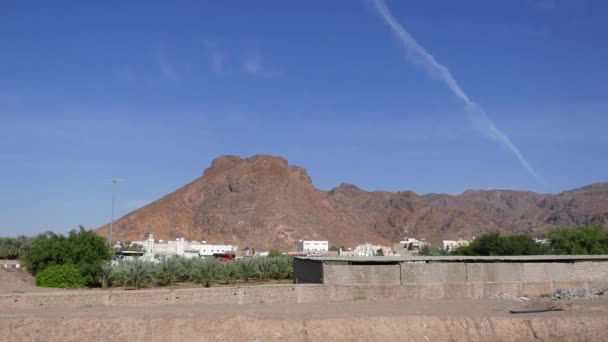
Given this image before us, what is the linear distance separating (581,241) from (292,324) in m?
36.5

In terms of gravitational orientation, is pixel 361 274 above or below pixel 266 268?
above

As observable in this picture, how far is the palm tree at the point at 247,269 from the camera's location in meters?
38.7

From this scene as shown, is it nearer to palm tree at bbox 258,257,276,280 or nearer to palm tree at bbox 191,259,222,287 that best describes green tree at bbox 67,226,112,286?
palm tree at bbox 191,259,222,287

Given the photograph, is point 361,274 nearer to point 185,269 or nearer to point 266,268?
point 185,269

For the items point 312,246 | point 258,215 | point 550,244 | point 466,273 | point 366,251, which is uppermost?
point 258,215

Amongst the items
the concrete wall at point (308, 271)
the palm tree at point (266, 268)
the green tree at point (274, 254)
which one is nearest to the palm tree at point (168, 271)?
the palm tree at point (266, 268)

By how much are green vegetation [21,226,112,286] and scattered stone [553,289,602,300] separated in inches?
912

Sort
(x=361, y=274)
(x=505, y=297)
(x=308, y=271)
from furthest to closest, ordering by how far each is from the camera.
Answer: (x=308, y=271) → (x=505, y=297) → (x=361, y=274)

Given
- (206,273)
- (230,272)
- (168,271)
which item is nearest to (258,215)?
(230,272)

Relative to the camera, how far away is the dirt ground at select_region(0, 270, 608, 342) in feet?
48.6

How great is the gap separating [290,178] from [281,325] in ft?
422

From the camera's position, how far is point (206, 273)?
35.1 meters

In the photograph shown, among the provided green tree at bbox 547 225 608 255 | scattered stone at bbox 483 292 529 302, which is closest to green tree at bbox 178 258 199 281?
scattered stone at bbox 483 292 529 302

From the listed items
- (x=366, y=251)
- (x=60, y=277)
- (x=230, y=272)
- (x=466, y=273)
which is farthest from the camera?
(x=366, y=251)
